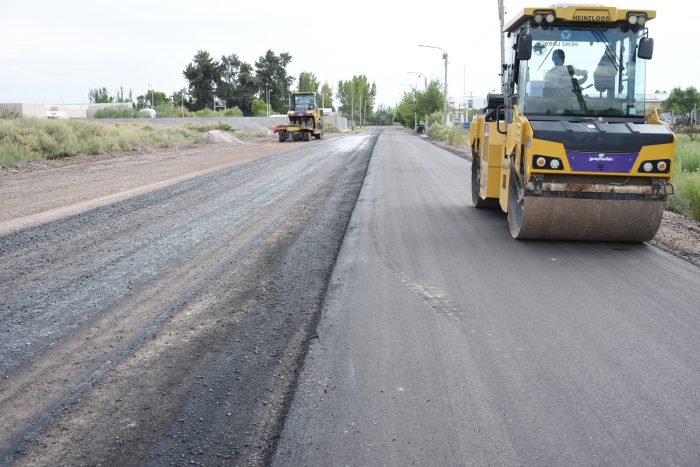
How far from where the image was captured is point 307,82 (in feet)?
488

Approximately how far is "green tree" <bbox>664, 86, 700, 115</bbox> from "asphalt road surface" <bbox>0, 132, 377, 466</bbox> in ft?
210

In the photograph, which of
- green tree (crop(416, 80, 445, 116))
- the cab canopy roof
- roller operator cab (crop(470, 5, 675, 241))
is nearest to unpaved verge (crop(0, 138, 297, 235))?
roller operator cab (crop(470, 5, 675, 241))

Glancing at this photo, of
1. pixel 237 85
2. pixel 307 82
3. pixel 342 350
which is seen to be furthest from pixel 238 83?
pixel 342 350

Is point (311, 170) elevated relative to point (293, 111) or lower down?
lower down

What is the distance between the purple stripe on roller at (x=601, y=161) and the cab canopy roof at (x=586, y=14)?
197 centimetres

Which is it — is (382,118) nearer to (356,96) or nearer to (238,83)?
(356,96)

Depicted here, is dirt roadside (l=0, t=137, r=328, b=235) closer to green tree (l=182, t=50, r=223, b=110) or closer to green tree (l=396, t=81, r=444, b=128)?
green tree (l=396, t=81, r=444, b=128)

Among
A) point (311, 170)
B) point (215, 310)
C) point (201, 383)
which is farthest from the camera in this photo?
point (311, 170)

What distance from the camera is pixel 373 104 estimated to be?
603ft

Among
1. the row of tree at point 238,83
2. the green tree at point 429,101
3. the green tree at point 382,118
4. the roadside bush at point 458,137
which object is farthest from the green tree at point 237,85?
the roadside bush at point 458,137

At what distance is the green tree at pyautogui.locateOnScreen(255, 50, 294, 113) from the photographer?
12488cm

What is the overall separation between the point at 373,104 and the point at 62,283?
181180mm

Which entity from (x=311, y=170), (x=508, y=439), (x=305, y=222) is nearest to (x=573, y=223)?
(x=305, y=222)

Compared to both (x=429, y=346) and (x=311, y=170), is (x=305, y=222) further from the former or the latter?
(x=311, y=170)
